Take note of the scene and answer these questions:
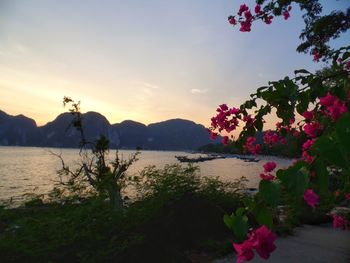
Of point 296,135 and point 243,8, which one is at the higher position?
point 243,8

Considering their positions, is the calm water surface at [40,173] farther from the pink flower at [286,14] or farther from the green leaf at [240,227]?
the green leaf at [240,227]

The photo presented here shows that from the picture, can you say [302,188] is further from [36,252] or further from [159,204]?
[159,204]

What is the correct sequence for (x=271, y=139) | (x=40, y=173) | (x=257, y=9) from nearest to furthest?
(x=257, y=9)
(x=271, y=139)
(x=40, y=173)

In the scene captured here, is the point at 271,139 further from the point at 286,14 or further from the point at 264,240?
the point at 264,240

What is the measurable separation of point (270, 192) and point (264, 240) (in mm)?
263

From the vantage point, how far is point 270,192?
1.54 meters

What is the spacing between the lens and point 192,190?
10734 millimetres

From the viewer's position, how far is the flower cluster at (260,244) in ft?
5.34

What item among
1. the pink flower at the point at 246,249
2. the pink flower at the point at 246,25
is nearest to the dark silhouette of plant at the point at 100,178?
the pink flower at the point at 246,25

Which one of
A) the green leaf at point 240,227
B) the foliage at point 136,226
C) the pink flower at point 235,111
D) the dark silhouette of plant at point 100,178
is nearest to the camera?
the green leaf at point 240,227

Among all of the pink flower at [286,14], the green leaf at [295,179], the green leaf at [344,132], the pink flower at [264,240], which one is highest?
the pink flower at [286,14]

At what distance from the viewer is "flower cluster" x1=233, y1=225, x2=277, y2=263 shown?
163cm

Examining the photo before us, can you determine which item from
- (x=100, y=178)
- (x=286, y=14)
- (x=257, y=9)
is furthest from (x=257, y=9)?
(x=100, y=178)

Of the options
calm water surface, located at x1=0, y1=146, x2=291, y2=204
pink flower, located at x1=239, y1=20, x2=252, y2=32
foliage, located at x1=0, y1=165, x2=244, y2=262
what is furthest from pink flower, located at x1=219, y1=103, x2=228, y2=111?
calm water surface, located at x1=0, y1=146, x2=291, y2=204
